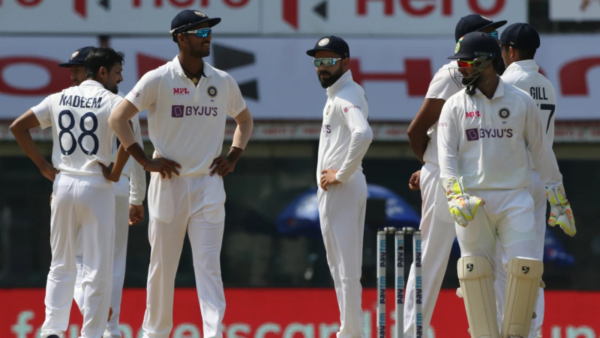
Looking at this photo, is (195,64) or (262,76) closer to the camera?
(195,64)

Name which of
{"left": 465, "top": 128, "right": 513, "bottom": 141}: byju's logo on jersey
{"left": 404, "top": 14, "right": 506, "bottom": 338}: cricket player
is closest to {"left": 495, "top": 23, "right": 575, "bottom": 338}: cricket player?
{"left": 404, "top": 14, "right": 506, "bottom": 338}: cricket player

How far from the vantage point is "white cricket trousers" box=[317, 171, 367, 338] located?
692 centimetres

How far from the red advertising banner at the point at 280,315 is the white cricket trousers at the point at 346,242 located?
1.36 m

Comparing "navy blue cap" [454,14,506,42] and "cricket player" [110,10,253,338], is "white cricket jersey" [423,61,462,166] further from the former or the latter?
"cricket player" [110,10,253,338]

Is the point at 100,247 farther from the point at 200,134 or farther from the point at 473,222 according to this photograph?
the point at 473,222

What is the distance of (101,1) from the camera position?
14.0 m

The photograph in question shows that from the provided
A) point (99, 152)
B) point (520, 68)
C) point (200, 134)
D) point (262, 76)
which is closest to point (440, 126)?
point (520, 68)

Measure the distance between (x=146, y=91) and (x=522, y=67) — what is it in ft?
8.12

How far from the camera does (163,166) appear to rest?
6492 mm

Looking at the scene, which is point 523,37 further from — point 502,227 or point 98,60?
point 98,60

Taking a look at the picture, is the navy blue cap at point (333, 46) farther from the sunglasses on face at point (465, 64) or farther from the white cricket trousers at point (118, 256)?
the white cricket trousers at point (118, 256)

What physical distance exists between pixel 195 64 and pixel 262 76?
740 centimetres

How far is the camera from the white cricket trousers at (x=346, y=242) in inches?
272

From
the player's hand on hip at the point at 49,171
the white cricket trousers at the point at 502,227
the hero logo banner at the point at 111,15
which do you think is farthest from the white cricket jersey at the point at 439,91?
the hero logo banner at the point at 111,15
